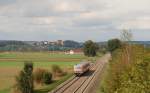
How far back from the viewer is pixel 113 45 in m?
162

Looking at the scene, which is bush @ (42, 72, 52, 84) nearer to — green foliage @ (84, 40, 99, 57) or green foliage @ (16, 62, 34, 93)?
green foliage @ (16, 62, 34, 93)

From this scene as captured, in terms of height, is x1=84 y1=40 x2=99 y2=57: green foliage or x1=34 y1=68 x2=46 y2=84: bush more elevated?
x1=84 y1=40 x2=99 y2=57: green foliage

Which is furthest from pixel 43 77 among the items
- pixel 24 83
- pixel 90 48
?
A: pixel 90 48

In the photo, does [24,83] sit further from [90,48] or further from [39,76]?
[90,48]

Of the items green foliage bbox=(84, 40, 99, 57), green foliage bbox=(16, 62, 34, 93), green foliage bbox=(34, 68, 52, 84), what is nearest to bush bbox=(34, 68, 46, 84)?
green foliage bbox=(34, 68, 52, 84)

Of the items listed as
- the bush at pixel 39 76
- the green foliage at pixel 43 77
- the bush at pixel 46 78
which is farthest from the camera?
the bush at pixel 39 76

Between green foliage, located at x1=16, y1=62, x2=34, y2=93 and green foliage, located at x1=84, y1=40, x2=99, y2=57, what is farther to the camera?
green foliage, located at x1=84, y1=40, x2=99, y2=57

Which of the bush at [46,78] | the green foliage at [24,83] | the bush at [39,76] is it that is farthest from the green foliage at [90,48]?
the green foliage at [24,83]

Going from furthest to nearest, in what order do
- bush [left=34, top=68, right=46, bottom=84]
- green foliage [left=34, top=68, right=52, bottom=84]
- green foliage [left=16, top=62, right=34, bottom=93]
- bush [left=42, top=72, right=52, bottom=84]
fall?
1. bush [left=34, top=68, right=46, bottom=84]
2. green foliage [left=34, top=68, right=52, bottom=84]
3. bush [left=42, top=72, right=52, bottom=84]
4. green foliage [left=16, top=62, right=34, bottom=93]

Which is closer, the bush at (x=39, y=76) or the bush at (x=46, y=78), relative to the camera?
the bush at (x=46, y=78)

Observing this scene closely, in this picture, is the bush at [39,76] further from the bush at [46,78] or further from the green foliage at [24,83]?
the green foliage at [24,83]

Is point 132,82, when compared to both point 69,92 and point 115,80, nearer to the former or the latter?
point 115,80

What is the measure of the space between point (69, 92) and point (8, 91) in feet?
36.7

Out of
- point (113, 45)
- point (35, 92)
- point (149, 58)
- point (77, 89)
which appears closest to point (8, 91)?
point (35, 92)
